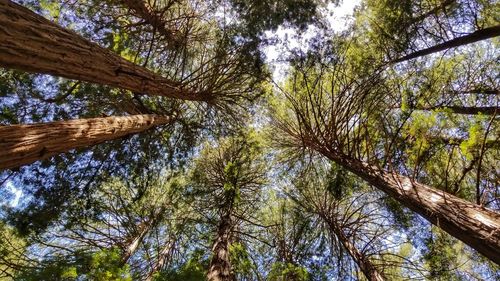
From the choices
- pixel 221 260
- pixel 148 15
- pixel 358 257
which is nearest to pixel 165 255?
pixel 221 260

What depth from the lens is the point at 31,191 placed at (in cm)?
568

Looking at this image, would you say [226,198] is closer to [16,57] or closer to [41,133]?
[41,133]

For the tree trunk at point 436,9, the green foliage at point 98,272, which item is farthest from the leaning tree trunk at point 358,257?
the tree trunk at point 436,9

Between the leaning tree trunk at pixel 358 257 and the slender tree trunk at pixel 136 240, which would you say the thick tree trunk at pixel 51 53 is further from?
the leaning tree trunk at pixel 358 257

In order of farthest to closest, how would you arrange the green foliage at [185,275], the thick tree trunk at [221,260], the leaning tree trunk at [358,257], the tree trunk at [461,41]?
the tree trunk at [461,41] < the leaning tree trunk at [358,257] < the thick tree trunk at [221,260] < the green foliage at [185,275]

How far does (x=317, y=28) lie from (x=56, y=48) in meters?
5.25

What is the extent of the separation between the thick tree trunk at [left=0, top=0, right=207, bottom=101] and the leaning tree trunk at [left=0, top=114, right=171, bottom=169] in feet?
1.75

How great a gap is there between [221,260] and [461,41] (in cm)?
→ 658

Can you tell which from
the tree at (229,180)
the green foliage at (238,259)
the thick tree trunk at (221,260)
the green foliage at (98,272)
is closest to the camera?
the green foliage at (98,272)

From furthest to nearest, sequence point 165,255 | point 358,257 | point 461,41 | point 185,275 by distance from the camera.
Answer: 1. point 165,255
2. point 461,41
3. point 358,257
4. point 185,275

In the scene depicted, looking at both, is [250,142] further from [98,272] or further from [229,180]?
[98,272]

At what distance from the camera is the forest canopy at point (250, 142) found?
5.02 meters

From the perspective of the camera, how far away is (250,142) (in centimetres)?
834

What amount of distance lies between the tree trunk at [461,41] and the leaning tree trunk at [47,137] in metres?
5.28
